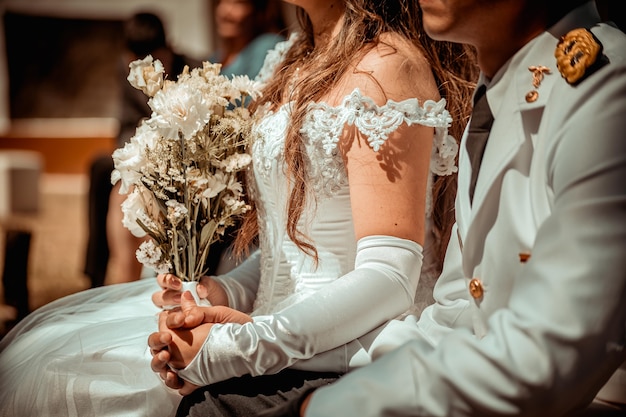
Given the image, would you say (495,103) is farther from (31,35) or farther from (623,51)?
(31,35)

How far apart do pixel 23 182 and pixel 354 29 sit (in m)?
6.30

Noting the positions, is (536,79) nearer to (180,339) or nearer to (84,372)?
(180,339)

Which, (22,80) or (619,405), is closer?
(619,405)

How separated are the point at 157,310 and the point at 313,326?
2.07ft

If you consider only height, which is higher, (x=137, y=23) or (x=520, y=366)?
(x=137, y=23)

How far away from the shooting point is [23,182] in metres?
7.38

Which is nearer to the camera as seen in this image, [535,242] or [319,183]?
[535,242]

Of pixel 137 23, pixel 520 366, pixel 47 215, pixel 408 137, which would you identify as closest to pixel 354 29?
pixel 408 137

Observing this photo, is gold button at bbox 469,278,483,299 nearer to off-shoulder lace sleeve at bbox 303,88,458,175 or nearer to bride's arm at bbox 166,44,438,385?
bride's arm at bbox 166,44,438,385

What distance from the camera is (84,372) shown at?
1.61 m

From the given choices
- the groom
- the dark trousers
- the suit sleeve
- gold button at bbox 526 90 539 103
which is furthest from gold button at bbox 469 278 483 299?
the dark trousers

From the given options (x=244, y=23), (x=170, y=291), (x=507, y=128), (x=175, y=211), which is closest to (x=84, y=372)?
(x=170, y=291)

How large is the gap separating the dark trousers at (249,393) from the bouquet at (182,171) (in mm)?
315

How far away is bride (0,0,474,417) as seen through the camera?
146cm
